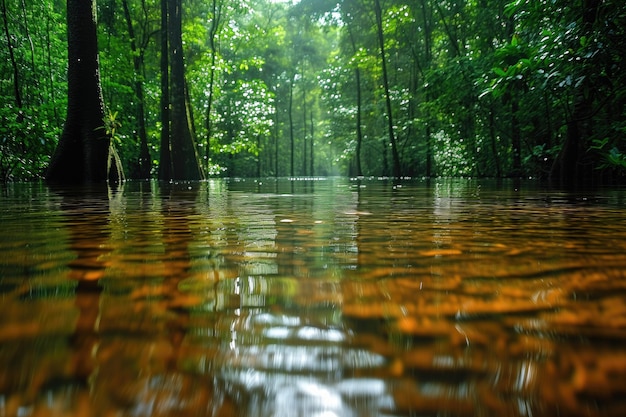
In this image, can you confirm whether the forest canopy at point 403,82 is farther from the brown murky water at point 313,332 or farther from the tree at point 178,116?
the brown murky water at point 313,332

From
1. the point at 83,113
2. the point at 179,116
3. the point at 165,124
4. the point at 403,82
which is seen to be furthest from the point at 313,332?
the point at 403,82

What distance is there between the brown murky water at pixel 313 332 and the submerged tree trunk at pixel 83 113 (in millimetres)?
7800

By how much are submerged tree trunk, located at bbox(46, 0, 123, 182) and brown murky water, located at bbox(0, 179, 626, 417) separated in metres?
7.80

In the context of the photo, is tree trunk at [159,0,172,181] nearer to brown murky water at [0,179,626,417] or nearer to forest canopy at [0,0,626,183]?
forest canopy at [0,0,626,183]

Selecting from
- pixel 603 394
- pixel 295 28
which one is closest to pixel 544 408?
Result: pixel 603 394

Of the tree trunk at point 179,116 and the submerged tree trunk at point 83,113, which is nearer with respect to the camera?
the submerged tree trunk at point 83,113

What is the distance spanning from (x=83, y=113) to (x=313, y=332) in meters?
8.99

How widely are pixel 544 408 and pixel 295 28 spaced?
38.6m

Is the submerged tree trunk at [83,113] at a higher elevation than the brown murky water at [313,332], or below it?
higher

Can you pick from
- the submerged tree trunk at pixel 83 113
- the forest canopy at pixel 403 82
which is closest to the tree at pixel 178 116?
the forest canopy at pixel 403 82

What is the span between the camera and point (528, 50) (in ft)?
14.8

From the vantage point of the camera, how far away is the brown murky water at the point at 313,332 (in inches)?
14.1

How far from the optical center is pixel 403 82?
81.1ft

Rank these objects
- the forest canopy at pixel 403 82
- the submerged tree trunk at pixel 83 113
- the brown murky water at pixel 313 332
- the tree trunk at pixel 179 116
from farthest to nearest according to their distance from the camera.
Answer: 1. the tree trunk at pixel 179 116
2. the submerged tree trunk at pixel 83 113
3. the forest canopy at pixel 403 82
4. the brown murky water at pixel 313 332
